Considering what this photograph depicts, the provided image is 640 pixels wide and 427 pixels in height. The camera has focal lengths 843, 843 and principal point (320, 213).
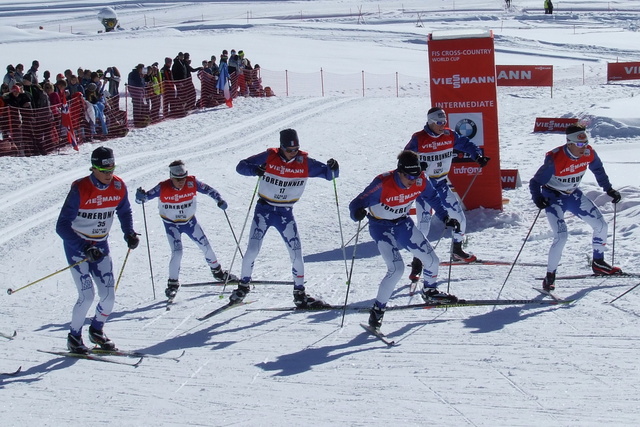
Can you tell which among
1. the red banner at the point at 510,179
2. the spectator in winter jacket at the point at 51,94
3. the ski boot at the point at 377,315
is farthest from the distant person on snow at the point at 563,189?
the spectator in winter jacket at the point at 51,94

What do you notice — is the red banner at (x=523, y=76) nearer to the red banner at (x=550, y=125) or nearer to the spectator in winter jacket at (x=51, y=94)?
the red banner at (x=550, y=125)

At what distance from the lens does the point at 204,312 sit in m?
9.86

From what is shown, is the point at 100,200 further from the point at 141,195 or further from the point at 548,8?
the point at 548,8

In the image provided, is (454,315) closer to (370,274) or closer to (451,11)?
(370,274)

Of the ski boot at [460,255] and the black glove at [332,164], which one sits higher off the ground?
the black glove at [332,164]

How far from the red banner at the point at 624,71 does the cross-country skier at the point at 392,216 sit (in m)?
23.6

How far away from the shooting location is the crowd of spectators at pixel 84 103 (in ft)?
60.0

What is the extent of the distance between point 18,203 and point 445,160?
8.43 metres

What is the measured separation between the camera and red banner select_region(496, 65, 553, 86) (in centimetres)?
2809

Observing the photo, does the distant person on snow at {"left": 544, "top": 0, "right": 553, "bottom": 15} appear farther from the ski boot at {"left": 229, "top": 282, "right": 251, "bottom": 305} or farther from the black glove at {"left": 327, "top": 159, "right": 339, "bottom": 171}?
the ski boot at {"left": 229, "top": 282, "right": 251, "bottom": 305}

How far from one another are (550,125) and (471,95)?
7.92m

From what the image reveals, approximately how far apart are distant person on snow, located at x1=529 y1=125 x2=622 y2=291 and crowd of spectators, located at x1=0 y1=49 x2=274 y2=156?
12.2 m

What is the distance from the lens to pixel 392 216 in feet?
28.7

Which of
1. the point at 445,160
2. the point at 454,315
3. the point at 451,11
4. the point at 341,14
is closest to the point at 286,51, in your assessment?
the point at 341,14
